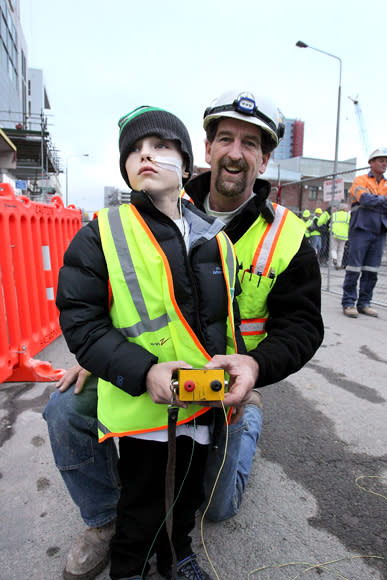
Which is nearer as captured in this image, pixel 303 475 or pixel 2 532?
pixel 2 532

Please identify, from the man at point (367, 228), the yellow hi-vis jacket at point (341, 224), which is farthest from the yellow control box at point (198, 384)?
the yellow hi-vis jacket at point (341, 224)

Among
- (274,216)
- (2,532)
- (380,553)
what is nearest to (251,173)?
(274,216)

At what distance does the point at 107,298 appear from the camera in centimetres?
141

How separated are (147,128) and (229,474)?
148cm

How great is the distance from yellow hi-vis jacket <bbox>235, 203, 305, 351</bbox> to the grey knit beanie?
0.58m

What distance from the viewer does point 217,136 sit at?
205 cm

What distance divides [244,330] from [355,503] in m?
1.05

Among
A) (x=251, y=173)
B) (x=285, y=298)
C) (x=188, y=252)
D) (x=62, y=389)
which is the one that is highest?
(x=251, y=173)

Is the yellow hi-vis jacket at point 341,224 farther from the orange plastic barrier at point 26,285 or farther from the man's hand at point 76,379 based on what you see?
the man's hand at point 76,379

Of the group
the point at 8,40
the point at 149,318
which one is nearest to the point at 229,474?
the point at 149,318

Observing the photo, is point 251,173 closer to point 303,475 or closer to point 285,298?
point 285,298

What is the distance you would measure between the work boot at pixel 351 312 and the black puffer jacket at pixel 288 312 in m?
4.54

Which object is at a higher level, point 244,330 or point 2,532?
point 244,330

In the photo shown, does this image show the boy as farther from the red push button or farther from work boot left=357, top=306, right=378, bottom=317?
work boot left=357, top=306, right=378, bottom=317
